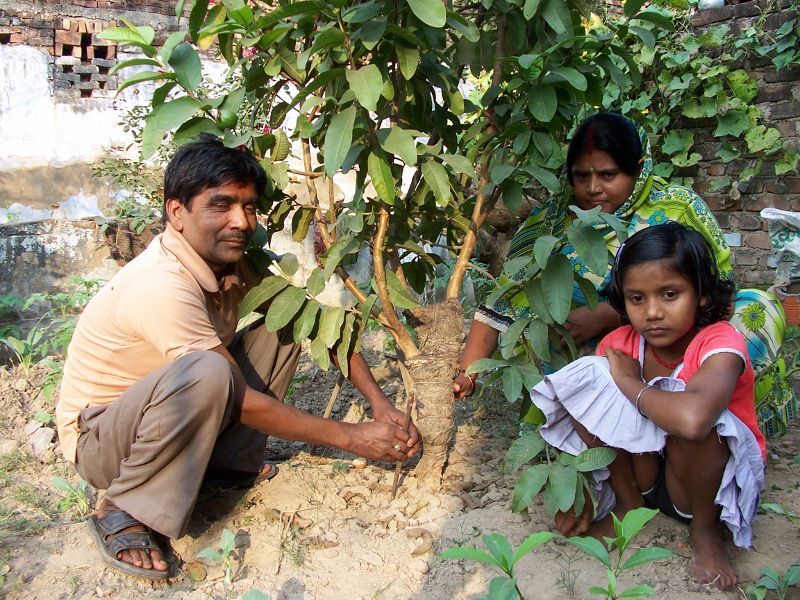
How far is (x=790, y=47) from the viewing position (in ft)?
13.7

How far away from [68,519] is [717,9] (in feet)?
15.7

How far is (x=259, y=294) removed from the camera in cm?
215

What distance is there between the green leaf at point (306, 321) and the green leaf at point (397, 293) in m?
0.24

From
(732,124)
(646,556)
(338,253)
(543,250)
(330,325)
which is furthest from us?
(732,124)

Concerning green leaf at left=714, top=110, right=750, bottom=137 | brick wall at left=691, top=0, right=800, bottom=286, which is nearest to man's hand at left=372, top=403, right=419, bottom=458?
brick wall at left=691, top=0, right=800, bottom=286

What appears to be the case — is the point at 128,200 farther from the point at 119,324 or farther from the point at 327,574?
the point at 327,574

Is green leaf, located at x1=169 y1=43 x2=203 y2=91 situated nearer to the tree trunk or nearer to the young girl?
the tree trunk

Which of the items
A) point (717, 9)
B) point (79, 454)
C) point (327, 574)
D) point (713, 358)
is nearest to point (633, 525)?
point (713, 358)

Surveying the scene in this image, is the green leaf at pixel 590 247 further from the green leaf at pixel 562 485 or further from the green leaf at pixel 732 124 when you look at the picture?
the green leaf at pixel 732 124

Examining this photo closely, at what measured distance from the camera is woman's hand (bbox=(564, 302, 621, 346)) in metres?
2.26

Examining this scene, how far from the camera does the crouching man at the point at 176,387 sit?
1.80 meters

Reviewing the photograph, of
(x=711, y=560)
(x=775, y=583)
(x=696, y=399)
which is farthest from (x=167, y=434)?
(x=775, y=583)

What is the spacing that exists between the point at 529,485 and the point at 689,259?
0.71 m

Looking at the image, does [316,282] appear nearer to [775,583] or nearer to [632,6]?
[632,6]
